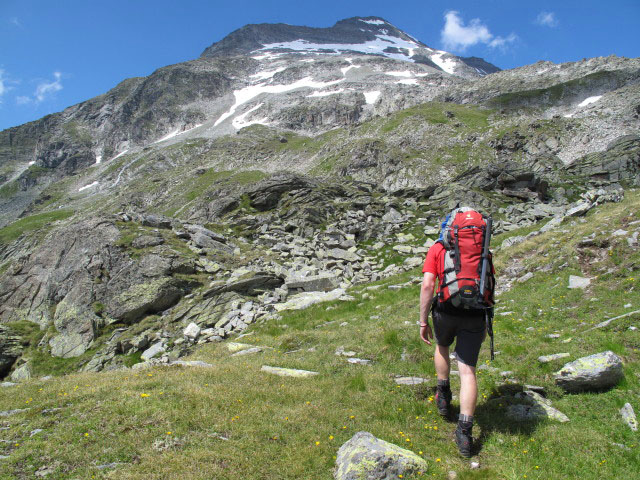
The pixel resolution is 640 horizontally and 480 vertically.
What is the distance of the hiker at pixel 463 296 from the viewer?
5.99 meters

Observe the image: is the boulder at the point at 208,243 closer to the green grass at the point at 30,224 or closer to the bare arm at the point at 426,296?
the bare arm at the point at 426,296

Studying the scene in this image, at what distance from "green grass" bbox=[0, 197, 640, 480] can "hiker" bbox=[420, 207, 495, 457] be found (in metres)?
0.94

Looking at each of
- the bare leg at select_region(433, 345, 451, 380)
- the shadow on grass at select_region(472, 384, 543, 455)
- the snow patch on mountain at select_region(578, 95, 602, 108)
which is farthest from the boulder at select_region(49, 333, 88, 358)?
the snow patch on mountain at select_region(578, 95, 602, 108)

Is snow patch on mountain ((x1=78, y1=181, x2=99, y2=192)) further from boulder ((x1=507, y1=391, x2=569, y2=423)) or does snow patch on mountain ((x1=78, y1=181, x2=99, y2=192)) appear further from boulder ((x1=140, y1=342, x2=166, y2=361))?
boulder ((x1=507, y1=391, x2=569, y2=423))

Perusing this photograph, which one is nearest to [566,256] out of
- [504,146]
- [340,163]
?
[504,146]

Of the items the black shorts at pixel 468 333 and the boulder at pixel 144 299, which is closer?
the black shorts at pixel 468 333

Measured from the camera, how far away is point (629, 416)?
5.90 m

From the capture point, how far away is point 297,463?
5566mm

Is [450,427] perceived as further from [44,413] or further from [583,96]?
[583,96]

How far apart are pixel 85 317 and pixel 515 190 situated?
44.3 metres

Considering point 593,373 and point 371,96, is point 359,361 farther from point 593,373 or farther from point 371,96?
point 371,96

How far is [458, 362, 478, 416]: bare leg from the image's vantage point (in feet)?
19.2

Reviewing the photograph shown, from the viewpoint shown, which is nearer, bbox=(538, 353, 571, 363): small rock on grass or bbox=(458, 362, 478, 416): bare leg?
bbox=(458, 362, 478, 416): bare leg

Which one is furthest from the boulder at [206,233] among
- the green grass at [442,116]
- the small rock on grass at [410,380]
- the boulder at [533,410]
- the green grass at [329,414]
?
the green grass at [442,116]
